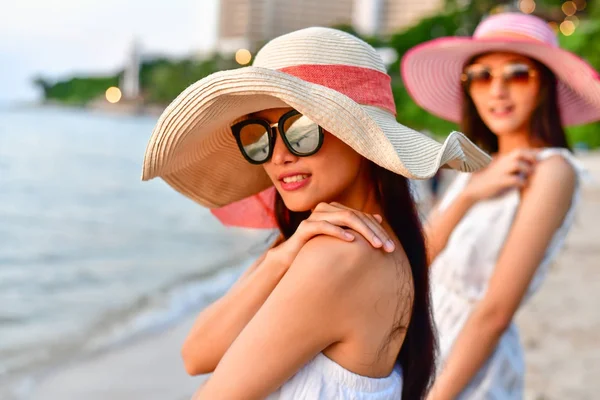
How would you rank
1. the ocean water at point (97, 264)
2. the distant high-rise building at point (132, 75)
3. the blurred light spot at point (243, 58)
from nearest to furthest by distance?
1. the blurred light spot at point (243, 58)
2. the ocean water at point (97, 264)
3. the distant high-rise building at point (132, 75)

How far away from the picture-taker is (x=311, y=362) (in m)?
1.29

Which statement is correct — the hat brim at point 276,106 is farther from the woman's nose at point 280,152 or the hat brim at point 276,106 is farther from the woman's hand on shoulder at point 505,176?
the woman's hand on shoulder at point 505,176

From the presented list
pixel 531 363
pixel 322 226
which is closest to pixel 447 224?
pixel 322 226

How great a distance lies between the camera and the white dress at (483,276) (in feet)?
7.07

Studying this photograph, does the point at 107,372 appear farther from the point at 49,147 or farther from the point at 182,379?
the point at 49,147

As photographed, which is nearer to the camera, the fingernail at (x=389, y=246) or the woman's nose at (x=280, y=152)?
the fingernail at (x=389, y=246)

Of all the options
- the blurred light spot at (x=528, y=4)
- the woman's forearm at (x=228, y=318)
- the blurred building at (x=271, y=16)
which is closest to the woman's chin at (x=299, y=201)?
the woman's forearm at (x=228, y=318)

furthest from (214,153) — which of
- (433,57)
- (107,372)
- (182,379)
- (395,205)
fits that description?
(107,372)

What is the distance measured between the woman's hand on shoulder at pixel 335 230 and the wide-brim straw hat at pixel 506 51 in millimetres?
1389

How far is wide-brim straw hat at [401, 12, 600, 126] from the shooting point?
2449mm

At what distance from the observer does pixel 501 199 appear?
7.48ft

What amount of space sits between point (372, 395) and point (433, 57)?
181cm

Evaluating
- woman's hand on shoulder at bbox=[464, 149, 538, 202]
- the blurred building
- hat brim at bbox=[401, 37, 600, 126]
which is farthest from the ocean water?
the blurred building

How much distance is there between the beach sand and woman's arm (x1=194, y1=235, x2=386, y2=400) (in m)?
3.72
